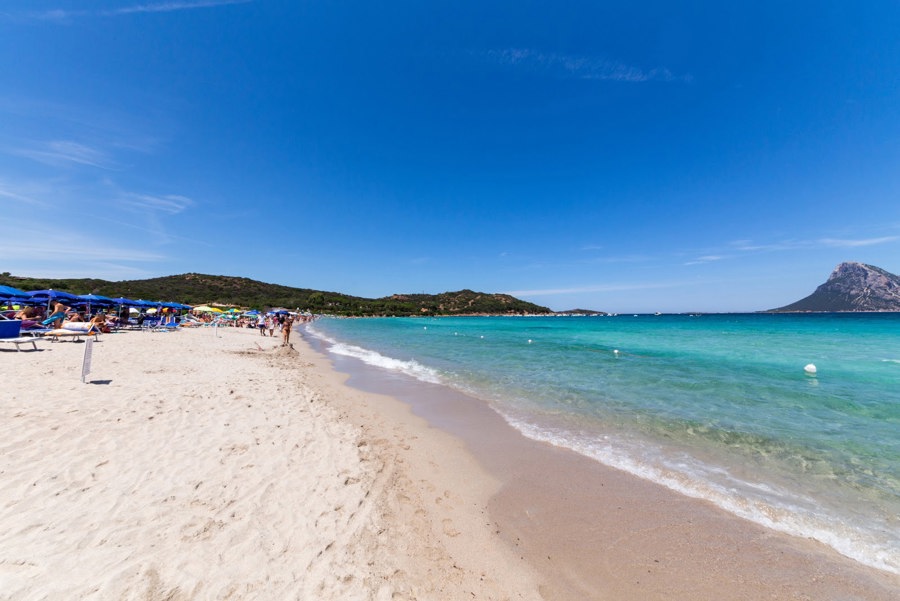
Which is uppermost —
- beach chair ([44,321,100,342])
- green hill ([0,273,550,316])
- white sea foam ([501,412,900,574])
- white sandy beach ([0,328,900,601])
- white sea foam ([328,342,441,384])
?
green hill ([0,273,550,316])

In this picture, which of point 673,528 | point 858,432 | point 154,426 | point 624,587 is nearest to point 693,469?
point 673,528

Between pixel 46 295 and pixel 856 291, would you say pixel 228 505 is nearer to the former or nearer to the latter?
pixel 46 295

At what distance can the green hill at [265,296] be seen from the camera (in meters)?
62.5

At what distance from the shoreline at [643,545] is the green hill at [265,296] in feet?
239

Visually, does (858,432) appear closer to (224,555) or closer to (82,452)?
(224,555)

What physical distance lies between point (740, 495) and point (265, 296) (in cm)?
10700

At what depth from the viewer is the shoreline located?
3.11m

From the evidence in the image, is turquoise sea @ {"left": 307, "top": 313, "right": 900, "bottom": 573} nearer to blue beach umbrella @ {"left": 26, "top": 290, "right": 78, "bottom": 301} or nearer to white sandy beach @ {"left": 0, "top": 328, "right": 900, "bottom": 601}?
white sandy beach @ {"left": 0, "top": 328, "right": 900, "bottom": 601}

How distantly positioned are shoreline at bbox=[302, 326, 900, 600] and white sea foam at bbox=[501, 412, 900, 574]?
21 cm

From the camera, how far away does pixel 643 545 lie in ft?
12.0

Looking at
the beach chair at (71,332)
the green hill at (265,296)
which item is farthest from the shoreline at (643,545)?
the green hill at (265,296)

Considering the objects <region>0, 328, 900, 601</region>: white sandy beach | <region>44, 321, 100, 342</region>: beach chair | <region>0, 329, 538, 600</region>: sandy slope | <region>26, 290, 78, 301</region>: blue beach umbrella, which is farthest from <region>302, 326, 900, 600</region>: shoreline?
<region>26, 290, 78, 301</region>: blue beach umbrella

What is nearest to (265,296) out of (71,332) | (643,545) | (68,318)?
(68,318)

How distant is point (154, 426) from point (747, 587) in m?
7.79
